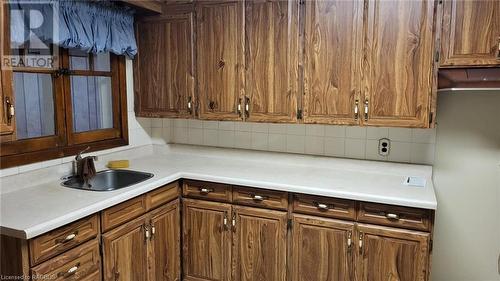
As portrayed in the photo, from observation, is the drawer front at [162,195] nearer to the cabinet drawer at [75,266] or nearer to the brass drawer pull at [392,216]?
the cabinet drawer at [75,266]

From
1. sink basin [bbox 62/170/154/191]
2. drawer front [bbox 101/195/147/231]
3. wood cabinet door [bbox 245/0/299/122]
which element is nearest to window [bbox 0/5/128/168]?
sink basin [bbox 62/170/154/191]

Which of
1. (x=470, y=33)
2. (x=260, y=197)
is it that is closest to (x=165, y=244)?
(x=260, y=197)

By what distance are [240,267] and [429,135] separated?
1.56 meters

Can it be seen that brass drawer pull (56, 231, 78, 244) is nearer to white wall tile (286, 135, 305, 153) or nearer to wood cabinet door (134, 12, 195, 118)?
wood cabinet door (134, 12, 195, 118)

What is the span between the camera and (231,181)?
7.86 ft

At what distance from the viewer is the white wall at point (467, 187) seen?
2381 mm

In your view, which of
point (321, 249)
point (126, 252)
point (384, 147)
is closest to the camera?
point (126, 252)

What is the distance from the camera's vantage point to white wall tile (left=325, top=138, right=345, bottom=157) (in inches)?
107

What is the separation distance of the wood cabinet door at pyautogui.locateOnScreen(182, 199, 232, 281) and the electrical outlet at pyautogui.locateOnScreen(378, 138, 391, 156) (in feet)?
3.73

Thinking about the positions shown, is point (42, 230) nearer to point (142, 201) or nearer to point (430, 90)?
point (142, 201)

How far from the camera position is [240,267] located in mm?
2475

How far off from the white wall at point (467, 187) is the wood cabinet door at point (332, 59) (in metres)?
0.66

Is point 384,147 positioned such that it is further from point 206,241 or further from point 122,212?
point 122,212
